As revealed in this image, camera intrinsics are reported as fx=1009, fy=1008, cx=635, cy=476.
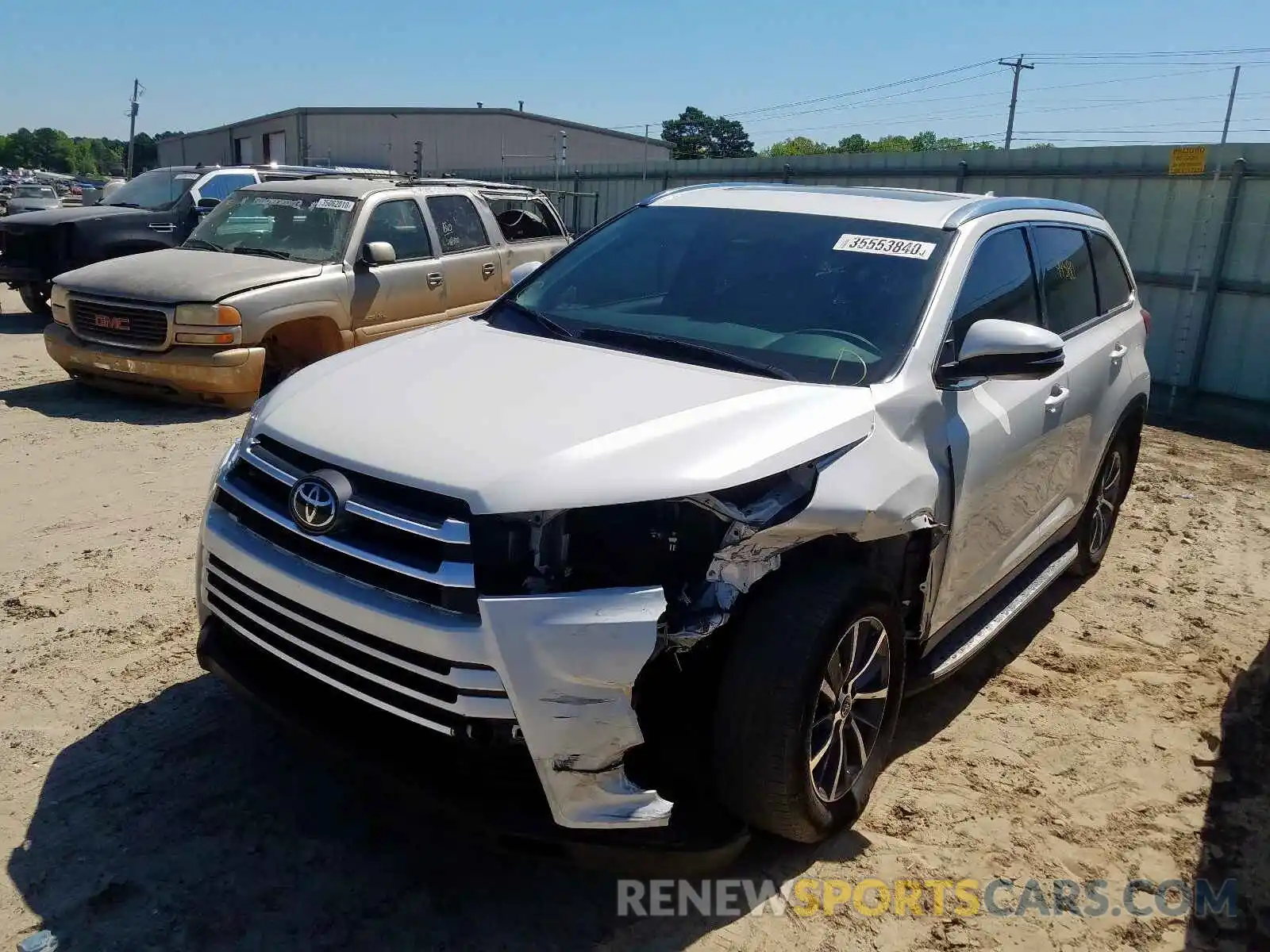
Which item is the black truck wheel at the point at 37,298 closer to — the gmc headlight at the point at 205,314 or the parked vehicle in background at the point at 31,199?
the gmc headlight at the point at 205,314

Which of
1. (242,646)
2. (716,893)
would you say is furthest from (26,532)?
(716,893)

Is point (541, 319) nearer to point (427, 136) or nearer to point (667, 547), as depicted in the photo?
point (667, 547)

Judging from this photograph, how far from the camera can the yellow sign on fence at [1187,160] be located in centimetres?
973

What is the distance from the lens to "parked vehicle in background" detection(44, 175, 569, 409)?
24.6 ft

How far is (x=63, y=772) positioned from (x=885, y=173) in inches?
457

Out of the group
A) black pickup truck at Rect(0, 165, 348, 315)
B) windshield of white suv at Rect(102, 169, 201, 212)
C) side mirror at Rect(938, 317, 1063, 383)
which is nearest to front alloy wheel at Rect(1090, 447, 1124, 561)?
side mirror at Rect(938, 317, 1063, 383)

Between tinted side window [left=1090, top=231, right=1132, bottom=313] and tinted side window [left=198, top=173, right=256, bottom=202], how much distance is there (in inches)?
425

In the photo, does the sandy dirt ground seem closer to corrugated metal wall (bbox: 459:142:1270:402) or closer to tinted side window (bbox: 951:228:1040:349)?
tinted side window (bbox: 951:228:1040:349)

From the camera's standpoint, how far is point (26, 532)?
5164mm

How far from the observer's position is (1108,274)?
5086mm

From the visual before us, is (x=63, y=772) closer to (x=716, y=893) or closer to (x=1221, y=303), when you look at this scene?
(x=716, y=893)

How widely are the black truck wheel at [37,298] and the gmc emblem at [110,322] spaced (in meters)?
4.96

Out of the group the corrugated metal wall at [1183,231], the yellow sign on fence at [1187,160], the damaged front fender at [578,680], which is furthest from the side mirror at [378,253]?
the yellow sign on fence at [1187,160]

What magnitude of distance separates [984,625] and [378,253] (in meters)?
5.94
